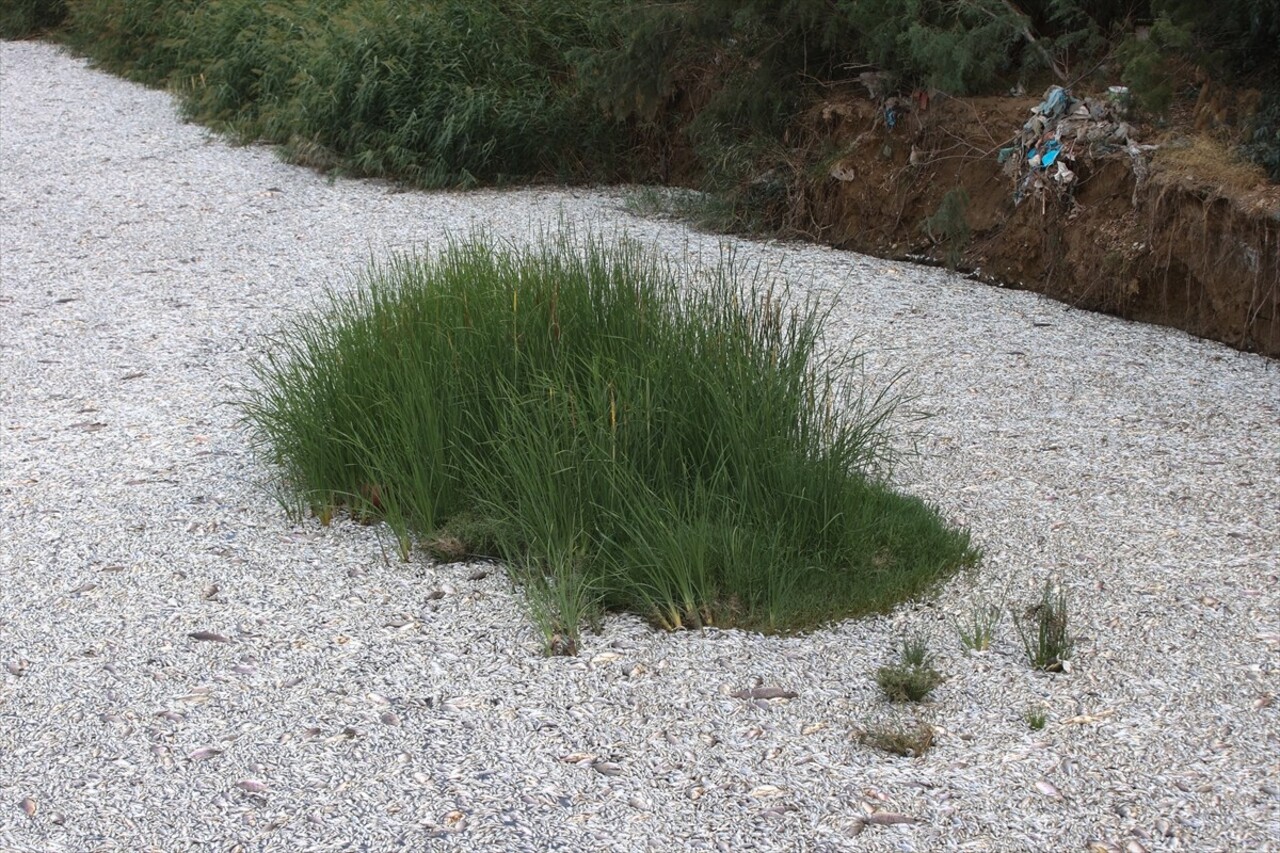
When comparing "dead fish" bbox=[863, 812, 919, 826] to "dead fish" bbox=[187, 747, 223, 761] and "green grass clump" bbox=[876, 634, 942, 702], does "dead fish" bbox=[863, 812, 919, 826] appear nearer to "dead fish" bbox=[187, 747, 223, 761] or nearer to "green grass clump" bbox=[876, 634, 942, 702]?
"green grass clump" bbox=[876, 634, 942, 702]

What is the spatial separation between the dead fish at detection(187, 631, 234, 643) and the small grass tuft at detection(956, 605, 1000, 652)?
1.74 m

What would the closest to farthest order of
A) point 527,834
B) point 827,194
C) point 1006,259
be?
point 527,834, point 1006,259, point 827,194

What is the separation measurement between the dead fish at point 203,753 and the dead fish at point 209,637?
458 millimetres

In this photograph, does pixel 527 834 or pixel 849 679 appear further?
pixel 849 679

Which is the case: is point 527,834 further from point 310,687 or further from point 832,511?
point 832,511

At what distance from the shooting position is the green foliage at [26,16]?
14047 millimetres

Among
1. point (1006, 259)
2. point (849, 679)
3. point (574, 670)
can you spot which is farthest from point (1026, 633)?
point (1006, 259)

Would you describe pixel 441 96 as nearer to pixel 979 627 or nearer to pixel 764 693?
pixel 979 627

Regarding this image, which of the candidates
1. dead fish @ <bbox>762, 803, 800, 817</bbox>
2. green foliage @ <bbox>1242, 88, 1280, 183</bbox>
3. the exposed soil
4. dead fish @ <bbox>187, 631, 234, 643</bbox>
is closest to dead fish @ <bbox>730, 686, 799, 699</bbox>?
dead fish @ <bbox>762, 803, 800, 817</bbox>

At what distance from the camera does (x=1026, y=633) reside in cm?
310

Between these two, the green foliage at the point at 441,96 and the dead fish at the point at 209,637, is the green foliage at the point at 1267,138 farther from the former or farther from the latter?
the dead fish at the point at 209,637

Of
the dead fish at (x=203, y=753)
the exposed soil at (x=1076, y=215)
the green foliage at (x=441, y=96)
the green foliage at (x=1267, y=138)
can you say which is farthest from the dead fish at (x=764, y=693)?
the green foliage at (x=441, y=96)

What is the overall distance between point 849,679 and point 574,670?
62 centimetres

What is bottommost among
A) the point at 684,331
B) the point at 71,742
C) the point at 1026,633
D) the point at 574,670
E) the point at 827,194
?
the point at 71,742
